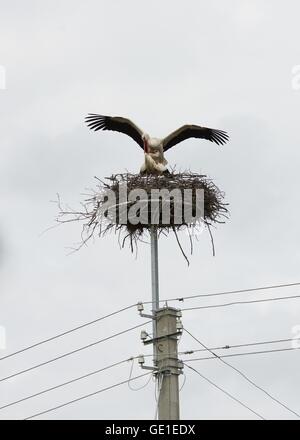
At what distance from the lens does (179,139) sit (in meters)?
27.7

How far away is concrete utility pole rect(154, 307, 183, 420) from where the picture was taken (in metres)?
21.2

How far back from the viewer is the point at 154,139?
2719cm

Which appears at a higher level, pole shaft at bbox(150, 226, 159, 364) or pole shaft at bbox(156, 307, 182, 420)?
pole shaft at bbox(150, 226, 159, 364)

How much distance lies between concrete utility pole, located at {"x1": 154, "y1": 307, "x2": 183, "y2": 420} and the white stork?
16.9 feet

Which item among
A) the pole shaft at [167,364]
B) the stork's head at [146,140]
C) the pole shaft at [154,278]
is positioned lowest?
the pole shaft at [167,364]

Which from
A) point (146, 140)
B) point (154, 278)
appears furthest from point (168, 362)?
point (146, 140)

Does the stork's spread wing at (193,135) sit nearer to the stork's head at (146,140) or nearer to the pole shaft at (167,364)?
the stork's head at (146,140)

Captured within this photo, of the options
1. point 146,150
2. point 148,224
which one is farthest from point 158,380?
point 146,150

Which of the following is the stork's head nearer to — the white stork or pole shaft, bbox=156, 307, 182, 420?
the white stork

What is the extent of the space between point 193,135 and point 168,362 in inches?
285

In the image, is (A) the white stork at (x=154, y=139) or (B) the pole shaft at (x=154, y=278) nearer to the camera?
(B) the pole shaft at (x=154, y=278)

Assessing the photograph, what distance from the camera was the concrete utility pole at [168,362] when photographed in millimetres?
21250

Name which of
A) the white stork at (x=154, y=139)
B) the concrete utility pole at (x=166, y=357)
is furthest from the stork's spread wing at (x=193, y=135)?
the concrete utility pole at (x=166, y=357)

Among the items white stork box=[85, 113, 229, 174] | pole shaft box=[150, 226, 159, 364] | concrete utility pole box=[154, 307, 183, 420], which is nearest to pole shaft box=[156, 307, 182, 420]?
concrete utility pole box=[154, 307, 183, 420]
